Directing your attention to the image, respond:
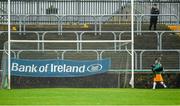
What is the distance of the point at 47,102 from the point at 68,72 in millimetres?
9461

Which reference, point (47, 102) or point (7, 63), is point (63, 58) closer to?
point (7, 63)

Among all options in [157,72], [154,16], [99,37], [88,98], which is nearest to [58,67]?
[157,72]

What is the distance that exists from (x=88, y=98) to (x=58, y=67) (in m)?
7.70

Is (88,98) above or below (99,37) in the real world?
below

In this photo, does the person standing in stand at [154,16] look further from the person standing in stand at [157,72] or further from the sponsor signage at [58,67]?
the sponsor signage at [58,67]

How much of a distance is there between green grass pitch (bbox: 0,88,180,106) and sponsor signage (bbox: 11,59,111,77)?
10.5 ft

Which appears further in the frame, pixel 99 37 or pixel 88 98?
pixel 99 37

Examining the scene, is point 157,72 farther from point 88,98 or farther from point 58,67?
point 88,98

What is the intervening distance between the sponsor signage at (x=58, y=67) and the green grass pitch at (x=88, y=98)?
3.21 m

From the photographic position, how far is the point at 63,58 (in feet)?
113

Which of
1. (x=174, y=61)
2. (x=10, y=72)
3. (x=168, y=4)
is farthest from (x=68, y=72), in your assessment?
(x=168, y=4)

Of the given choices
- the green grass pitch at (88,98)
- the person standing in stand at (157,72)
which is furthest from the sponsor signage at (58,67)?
the green grass pitch at (88,98)

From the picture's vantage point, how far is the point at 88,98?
Result: 87.5ft

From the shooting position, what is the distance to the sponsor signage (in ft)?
111
